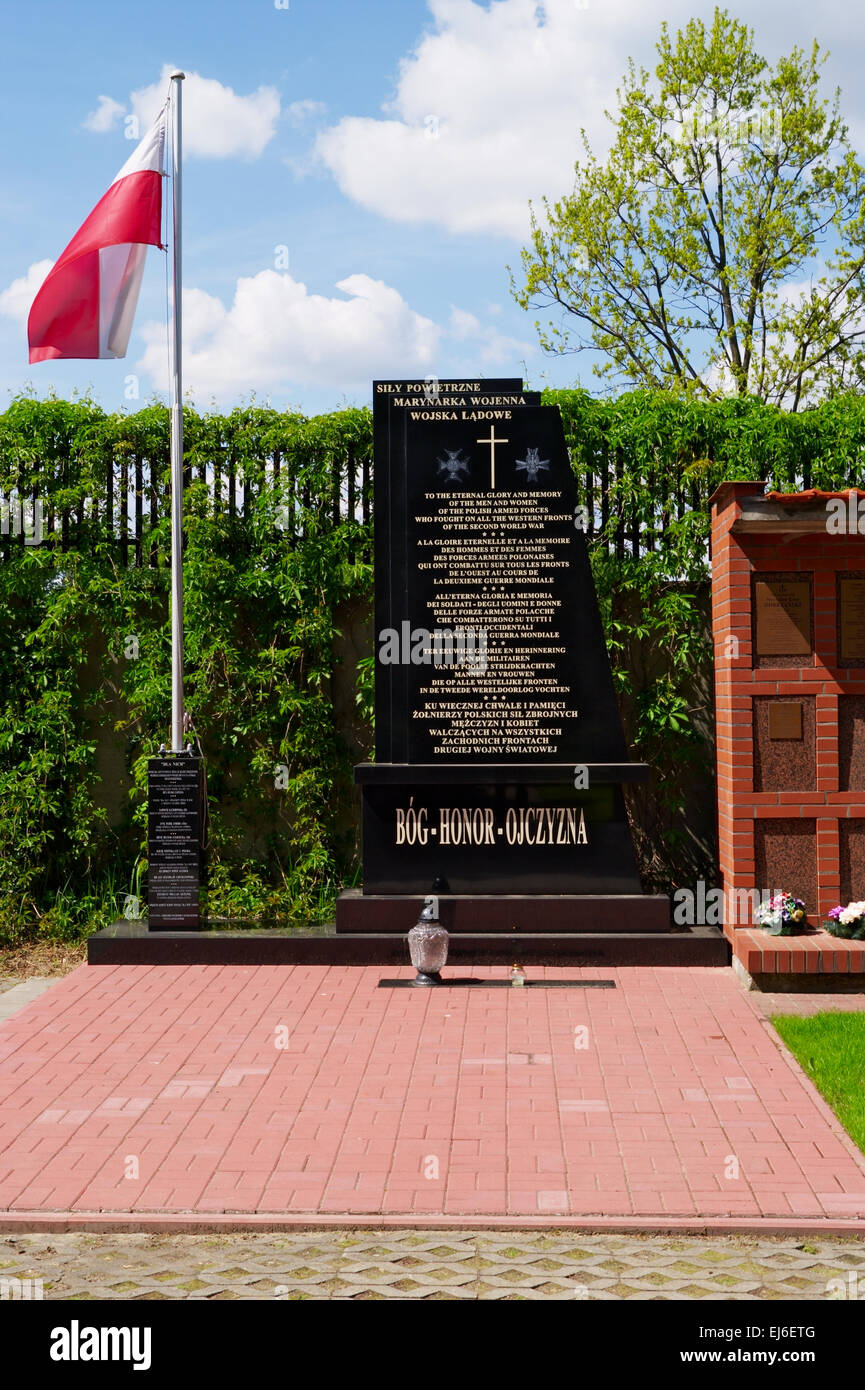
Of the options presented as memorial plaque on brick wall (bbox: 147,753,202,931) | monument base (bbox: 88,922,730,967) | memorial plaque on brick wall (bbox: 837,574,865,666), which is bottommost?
monument base (bbox: 88,922,730,967)

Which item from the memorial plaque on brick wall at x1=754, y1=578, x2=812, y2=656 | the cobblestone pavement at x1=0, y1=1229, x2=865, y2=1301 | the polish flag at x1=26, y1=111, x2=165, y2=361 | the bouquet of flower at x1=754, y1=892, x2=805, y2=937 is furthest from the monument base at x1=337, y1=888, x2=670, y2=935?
the polish flag at x1=26, y1=111, x2=165, y2=361

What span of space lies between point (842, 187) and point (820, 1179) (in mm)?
20470

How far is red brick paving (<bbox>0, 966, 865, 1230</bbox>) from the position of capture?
5008 millimetres

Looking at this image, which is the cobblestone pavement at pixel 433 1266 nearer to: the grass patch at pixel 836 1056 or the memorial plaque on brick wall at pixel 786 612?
the grass patch at pixel 836 1056

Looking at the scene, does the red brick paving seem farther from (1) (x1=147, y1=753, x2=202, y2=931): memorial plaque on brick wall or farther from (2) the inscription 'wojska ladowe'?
(2) the inscription 'wojska ladowe'

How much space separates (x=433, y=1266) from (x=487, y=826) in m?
5.17

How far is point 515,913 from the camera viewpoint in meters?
9.27

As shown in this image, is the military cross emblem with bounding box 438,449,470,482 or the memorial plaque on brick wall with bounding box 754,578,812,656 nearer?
the memorial plaque on brick wall with bounding box 754,578,812,656

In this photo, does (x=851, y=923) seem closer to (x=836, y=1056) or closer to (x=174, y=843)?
(x=836, y=1056)

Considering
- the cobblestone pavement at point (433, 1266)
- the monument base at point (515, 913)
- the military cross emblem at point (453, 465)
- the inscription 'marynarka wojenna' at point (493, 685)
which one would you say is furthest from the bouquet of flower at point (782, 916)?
the cobblestone pavement at point (433, 1266)

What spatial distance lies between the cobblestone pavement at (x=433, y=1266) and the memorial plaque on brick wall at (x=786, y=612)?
504 cm

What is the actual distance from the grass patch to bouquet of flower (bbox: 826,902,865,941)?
3.22ft

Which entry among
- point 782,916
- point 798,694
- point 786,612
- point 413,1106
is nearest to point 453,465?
point 786,612

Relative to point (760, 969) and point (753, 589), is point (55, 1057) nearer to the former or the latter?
point (760, 969)
